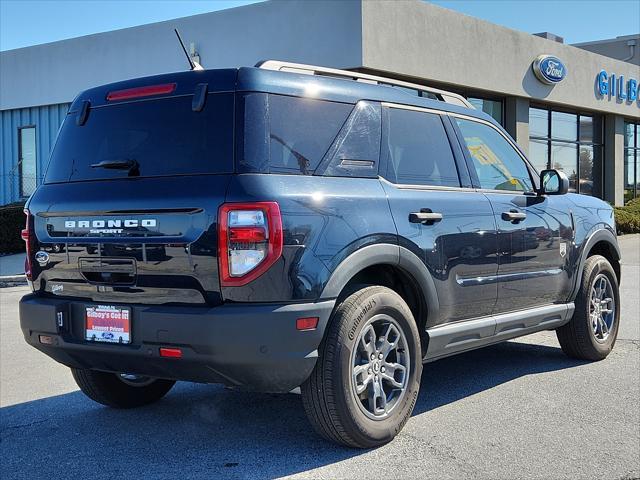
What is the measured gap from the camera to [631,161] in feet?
93.9

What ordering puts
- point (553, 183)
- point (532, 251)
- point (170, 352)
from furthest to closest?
point (553, 183), point (532, 251), point (170, 352)

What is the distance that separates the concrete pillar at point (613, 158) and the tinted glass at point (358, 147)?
2404 cm

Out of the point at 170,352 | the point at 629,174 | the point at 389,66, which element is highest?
the point at 389,66

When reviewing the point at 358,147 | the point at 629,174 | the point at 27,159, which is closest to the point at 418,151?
the point at 358,147

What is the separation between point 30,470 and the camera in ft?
12.7

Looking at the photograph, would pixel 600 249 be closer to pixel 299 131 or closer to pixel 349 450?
pixel 349 450

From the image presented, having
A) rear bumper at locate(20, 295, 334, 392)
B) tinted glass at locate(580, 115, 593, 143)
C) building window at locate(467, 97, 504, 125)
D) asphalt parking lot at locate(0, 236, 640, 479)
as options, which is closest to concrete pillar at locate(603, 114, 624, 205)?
tinted glass at locate(580, 115, 593, 143)

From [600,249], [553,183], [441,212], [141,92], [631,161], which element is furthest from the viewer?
[631,161]

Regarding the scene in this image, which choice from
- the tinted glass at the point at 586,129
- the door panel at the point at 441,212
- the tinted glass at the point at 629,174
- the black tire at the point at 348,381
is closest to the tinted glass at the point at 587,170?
the tinted glass at the point at 586,129

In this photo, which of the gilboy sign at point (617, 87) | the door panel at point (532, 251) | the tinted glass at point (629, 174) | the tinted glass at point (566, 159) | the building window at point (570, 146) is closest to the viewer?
the door panel at point (532, 251)

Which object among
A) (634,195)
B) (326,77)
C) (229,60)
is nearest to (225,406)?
(326,77)

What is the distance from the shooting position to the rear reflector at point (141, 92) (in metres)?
4.02

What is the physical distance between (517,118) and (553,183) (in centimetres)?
1614

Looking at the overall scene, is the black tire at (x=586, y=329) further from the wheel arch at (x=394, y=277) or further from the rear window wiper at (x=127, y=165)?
the rear window wiper at (x=127, y=165)
